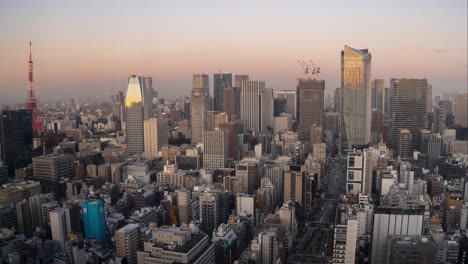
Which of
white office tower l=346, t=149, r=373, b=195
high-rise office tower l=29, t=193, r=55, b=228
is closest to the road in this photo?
white office tower l=346, t=149, r=373, b=195

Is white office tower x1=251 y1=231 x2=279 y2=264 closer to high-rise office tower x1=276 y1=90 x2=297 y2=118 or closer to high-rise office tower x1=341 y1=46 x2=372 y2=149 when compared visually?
high-rise office tower x1=341 y1=46 x2=372 y2=149

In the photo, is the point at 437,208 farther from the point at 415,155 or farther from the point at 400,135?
the point at 400,135

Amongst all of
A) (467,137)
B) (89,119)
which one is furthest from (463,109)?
(89,119)

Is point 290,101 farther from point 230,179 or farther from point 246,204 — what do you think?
point 246,204

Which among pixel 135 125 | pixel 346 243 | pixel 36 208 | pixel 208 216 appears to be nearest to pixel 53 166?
pixel 36 208

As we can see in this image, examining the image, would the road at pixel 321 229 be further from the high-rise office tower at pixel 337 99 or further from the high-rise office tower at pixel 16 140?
the high-rise office tower at pixel 337 99

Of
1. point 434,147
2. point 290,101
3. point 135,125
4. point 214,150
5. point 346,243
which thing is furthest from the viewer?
point 290,101
